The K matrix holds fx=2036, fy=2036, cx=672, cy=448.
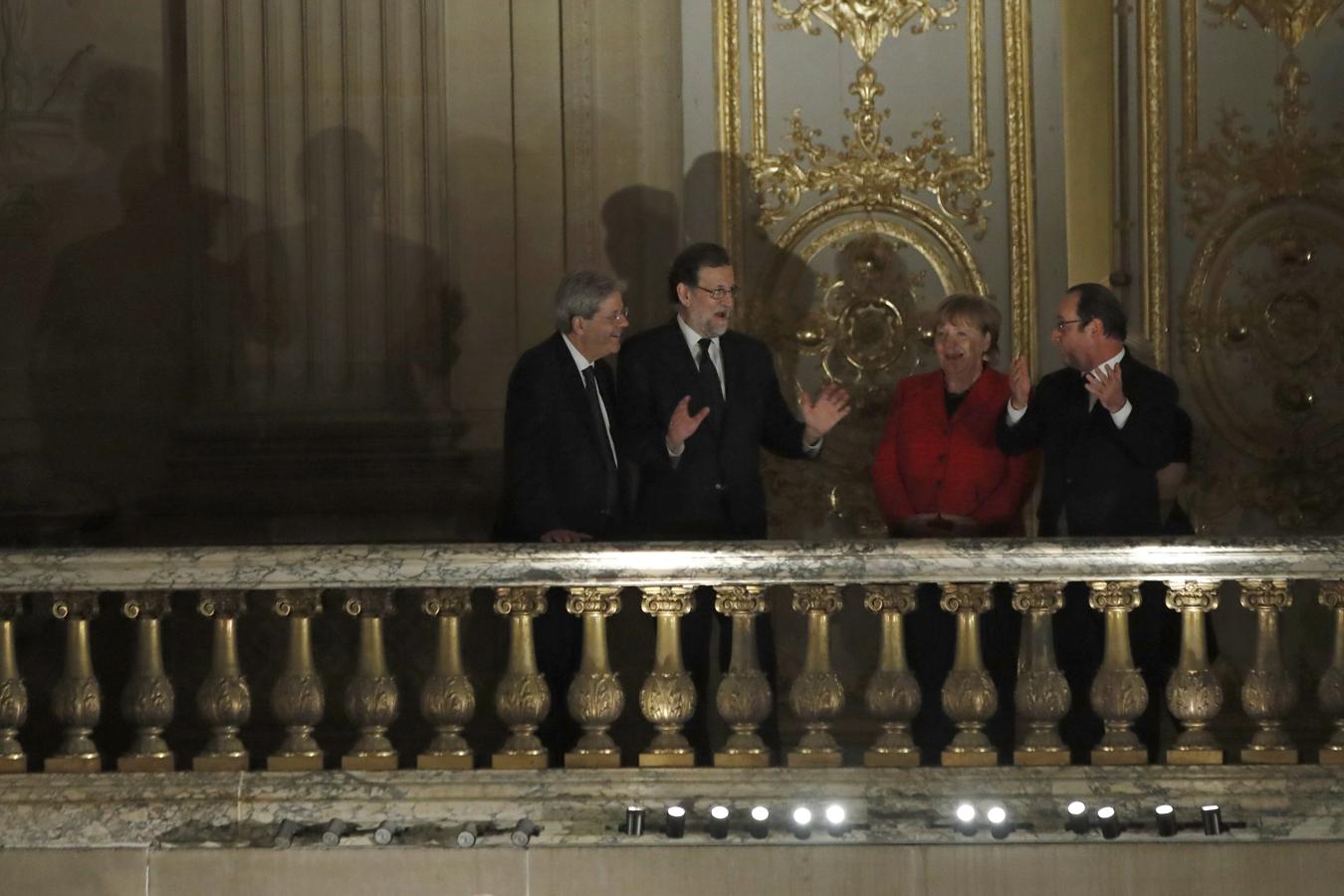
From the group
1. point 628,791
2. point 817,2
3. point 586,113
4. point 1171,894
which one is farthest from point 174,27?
point 1171,894

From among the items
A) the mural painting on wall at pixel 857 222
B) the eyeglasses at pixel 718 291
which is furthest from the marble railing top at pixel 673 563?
the mural painting on wall at pixel 857 222

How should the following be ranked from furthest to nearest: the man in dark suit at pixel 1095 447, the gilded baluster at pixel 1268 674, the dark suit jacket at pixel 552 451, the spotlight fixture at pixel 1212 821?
the dark suit jacket at pixel 552 451 → the man in dark suit at pixel 1095 447 → the gilded baluster at pixel 1268 674 → the spotlight fixture at pixel 1212 821

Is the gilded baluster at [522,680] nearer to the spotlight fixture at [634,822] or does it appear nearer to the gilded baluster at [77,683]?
the spotlight fixture at [634,822]

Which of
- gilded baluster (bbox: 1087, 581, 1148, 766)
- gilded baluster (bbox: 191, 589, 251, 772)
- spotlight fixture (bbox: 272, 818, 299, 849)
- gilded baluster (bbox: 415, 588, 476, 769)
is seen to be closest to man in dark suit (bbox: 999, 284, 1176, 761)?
gilded baluster (bbox: 1087, 581, 1148, 766)

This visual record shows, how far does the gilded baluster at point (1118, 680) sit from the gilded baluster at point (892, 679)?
440 millimetres

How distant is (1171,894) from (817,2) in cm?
352

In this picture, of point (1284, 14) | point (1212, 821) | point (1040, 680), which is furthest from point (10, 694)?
point (1284, 14)

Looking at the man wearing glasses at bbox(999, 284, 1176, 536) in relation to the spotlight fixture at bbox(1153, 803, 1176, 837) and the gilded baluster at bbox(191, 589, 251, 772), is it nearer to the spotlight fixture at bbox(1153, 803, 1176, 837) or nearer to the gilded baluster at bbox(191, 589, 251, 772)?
the spotlight fixture at bbox(1153, 803, 1176, 837)

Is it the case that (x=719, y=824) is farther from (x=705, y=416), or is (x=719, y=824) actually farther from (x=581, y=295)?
(x=581, y=295)

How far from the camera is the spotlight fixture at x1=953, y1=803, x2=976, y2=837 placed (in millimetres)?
4809

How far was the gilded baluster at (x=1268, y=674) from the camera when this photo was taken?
16.0 feet

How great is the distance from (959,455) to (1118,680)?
36.2 inches

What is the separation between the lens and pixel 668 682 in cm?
493

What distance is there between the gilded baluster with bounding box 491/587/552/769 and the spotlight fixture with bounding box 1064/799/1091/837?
1277 mm
